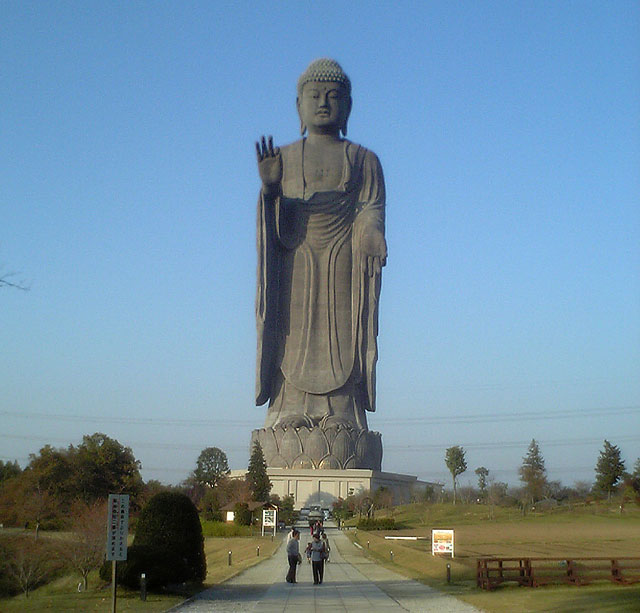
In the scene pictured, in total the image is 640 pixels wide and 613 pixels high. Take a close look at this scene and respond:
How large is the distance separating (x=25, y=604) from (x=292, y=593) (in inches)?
137

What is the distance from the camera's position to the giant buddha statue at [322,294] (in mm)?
41000

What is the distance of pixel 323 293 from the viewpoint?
136ft

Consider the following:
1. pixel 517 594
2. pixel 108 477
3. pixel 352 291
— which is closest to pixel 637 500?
pixel 352 291

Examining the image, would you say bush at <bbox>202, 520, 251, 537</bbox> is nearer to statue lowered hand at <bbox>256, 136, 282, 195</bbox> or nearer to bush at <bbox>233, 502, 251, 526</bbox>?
bush at <bbox>233, 502, 251, 526</bbox>

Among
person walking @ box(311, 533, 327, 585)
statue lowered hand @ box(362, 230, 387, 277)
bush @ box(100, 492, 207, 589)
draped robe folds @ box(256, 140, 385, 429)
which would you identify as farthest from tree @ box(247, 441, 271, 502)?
bush @ box(100, 492, 207, 589)

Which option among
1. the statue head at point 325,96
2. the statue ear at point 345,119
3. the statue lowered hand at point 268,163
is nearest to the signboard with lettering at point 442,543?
the statue lowered hand at point 268,163

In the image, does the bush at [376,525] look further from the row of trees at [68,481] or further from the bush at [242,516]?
the row of trees at [68,481]

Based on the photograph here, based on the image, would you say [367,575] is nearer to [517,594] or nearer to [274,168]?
[517,594]

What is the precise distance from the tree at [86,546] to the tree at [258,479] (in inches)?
622

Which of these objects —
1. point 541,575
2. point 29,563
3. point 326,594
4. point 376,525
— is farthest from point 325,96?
point 326,594

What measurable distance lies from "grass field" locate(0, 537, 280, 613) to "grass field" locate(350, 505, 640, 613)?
294 cm

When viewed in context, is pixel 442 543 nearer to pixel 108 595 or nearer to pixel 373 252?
pixel 108 595

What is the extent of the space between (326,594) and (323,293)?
29.6 metres

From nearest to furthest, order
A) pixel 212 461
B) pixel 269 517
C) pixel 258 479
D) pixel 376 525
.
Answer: pixel 269 517 < pixel 376 525 < pixel 258 479 < pixel 212 461
